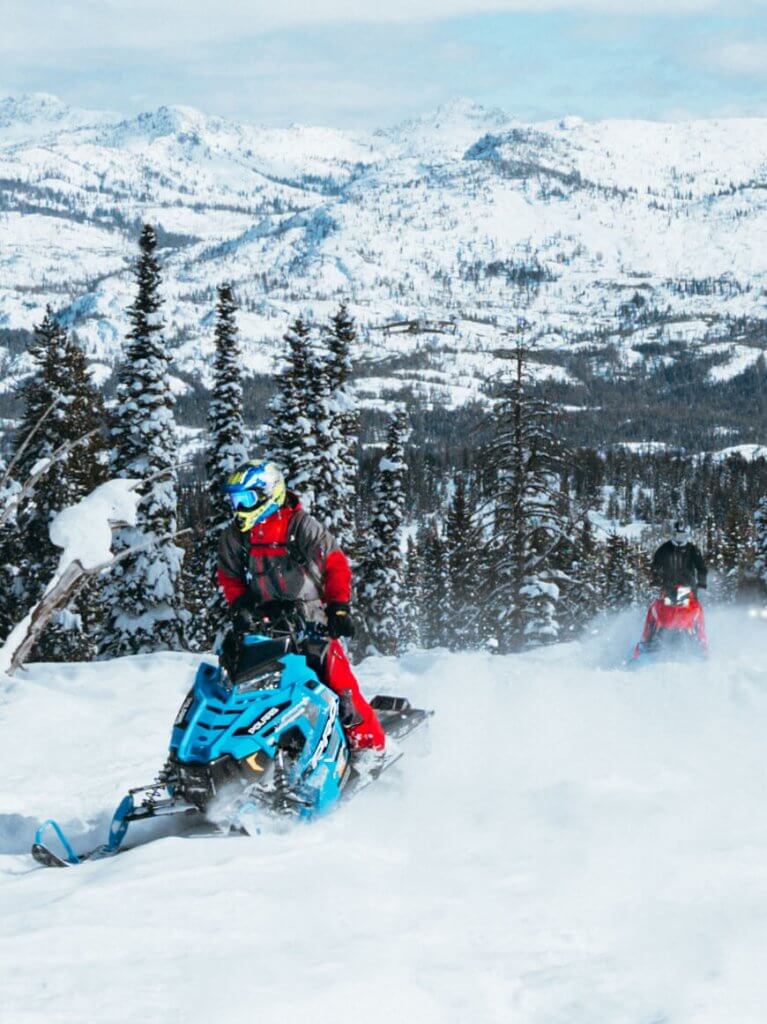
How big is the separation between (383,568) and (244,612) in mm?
31077

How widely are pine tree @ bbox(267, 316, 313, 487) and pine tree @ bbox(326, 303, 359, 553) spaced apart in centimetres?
141

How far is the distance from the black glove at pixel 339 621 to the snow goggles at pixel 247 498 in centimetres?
92

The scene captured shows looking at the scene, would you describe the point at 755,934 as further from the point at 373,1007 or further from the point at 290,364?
the point at 290,364

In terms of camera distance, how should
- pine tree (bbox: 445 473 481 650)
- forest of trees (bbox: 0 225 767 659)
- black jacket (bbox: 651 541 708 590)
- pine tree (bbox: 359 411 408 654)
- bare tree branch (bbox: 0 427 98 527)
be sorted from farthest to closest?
pine tree (bbox: 445 473 481 650)
pine tree (bbox: 359 411 408 654)
forest of trees (bbox: 0 225 767 659)
black jacket (bbox: 651 541 708 590)
bare tree branch (bbox: 0 427 98 527)

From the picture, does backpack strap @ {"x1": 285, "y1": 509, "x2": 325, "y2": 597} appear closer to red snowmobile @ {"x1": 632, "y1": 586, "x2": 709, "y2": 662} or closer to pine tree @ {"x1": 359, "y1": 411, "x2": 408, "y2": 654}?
red snowmobile @ {"x1": 632, "y1": 586, "x2": 709, "y2": 662}

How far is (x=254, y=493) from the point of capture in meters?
6.79

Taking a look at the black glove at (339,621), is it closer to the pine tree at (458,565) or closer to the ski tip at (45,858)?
the ski tip at (45,858)

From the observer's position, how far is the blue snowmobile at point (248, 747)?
6.05 meters

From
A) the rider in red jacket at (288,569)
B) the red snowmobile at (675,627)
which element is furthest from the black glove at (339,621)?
the red snowmobile at (675,627)

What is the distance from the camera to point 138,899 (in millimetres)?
4848

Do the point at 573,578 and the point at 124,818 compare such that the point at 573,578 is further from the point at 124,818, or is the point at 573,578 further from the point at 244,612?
the point at 124,818

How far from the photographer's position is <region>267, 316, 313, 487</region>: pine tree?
96.5 feet

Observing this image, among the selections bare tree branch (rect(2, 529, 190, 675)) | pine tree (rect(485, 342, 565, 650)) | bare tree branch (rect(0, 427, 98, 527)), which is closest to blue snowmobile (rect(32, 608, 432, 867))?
bare tree branch (rect(2, 529, 190, 675))

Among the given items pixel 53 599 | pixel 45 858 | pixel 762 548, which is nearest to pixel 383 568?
pixel 762 548
